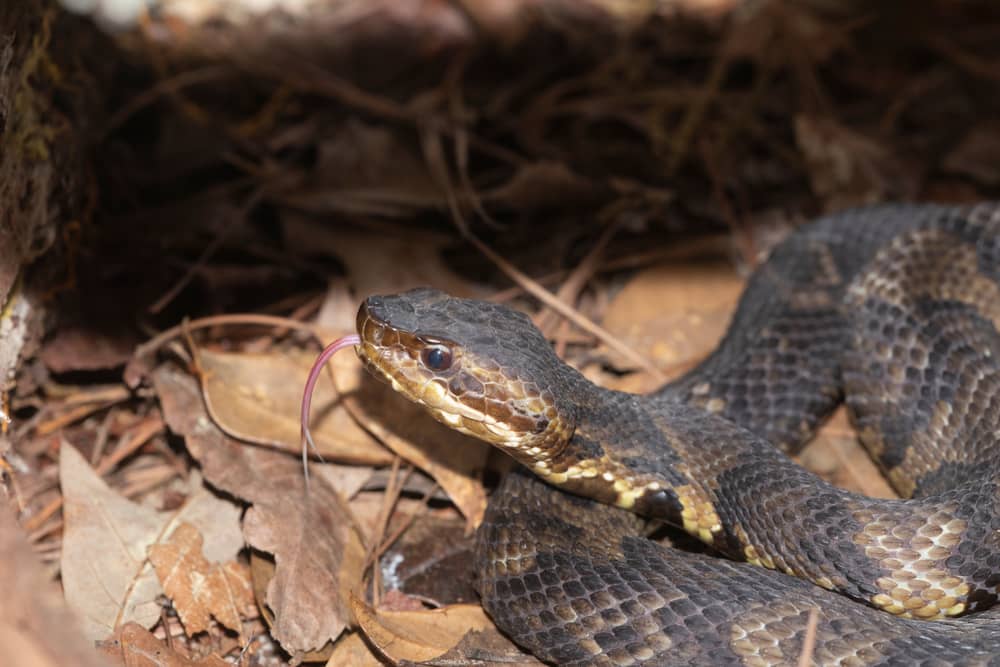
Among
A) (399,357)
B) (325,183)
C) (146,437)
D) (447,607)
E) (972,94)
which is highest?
(972,94)

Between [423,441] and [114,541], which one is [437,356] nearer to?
[423,441]

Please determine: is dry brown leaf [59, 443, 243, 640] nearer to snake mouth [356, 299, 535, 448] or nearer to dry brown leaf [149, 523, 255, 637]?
dry brown leaf [149, 523, 255, 637]

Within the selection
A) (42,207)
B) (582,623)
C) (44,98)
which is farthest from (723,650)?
(44,98)

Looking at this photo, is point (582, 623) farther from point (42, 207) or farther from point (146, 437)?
point (42, 207)

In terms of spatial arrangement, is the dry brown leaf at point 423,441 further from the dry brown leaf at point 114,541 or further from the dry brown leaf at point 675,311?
the dry brown leaf at point 675,311

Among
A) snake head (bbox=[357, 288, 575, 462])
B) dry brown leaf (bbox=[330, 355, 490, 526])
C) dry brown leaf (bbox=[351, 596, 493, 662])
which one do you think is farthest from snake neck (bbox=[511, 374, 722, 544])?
dry brown leaf (bbox=[351, 596, 493, 662])

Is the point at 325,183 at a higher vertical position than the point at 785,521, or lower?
higher
